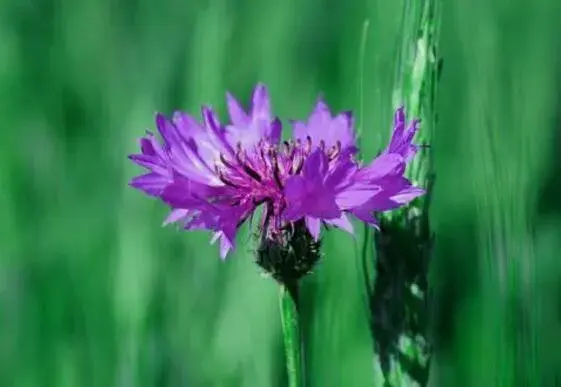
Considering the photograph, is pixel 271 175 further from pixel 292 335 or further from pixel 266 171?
pixel 292 335

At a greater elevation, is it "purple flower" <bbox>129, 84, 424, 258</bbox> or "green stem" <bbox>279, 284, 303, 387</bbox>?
"purple flower" <bbox>129, 84, 424, 258</bbox>

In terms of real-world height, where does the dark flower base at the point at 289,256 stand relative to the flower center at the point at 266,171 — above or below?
below

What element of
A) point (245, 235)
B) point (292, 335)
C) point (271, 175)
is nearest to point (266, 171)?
point (271, 175)

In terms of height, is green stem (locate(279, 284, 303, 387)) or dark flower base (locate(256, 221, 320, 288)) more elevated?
dark flower base (locate(256, 221, 320, 288))

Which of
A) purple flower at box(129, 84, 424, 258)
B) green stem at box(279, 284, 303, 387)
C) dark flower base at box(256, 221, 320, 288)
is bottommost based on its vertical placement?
green stem at box(279, 284, 303, 387)
